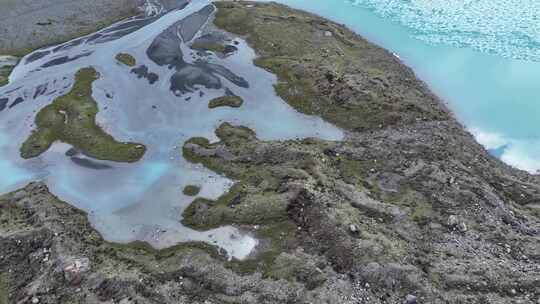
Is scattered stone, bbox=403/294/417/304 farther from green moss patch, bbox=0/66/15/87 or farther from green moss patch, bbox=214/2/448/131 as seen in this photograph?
green moss patch, bbox=0/66/15/87

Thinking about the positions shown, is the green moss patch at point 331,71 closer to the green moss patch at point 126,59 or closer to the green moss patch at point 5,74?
the green moss patch at point 126,59

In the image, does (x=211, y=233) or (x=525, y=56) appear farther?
(x=525, y=56)

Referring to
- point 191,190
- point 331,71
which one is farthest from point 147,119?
point 331,71

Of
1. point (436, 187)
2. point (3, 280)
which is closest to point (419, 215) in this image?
point (436, 187)

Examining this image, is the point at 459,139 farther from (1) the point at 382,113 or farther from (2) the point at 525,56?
(2) the point at 525,56

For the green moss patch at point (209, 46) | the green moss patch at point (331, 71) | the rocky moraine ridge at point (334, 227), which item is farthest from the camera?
the green moss patch at point (209, 46)

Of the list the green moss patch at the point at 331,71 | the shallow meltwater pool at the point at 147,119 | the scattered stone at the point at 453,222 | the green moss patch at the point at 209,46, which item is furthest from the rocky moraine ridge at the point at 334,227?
the green moss patch at the point at 209,46
